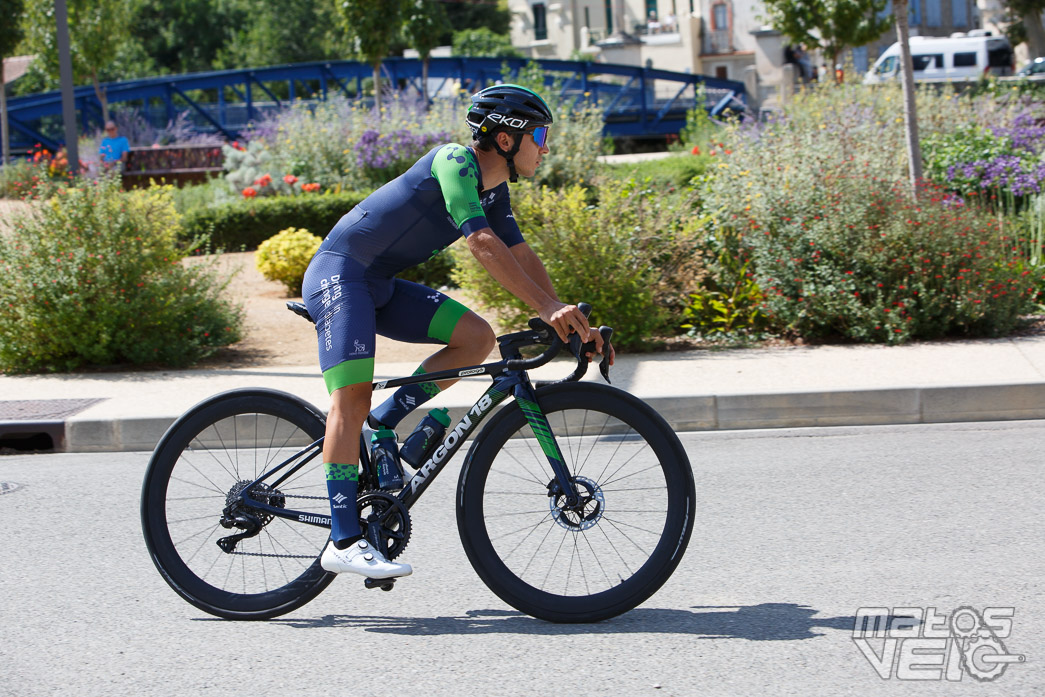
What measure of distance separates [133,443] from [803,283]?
5.25m

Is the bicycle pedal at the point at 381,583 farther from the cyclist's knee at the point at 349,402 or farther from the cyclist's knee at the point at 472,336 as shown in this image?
the cyclist's knee at the point at 472,336

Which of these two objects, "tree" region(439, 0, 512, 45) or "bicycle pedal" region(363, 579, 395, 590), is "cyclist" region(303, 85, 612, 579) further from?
"tree" region(439, 0, 512, 45)

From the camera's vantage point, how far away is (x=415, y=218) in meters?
3.88

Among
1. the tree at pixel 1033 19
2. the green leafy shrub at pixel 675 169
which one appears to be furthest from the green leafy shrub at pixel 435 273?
the tree at pixel 1033 19

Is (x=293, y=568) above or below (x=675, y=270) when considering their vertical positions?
below

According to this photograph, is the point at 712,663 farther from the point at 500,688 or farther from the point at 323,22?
the point at 323,22

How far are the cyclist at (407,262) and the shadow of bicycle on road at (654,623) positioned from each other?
12.1 inches

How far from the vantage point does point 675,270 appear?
31.7 ft

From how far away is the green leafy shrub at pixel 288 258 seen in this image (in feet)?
41.2

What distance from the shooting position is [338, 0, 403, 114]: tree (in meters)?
21.6

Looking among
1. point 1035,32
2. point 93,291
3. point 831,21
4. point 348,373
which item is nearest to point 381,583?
point 348,373

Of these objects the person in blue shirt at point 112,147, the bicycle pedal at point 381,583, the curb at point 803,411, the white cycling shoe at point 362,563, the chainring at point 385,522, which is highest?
the person in blue shirt at point 112,147

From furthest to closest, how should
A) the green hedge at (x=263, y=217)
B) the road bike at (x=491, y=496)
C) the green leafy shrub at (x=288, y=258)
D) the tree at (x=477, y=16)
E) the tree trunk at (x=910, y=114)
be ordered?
the tree at (x=477, y=16)
the green hedge at (x=263, y=217)
the green leafy shrub at (x=288, y=258)
the tree trunk at (x=910, y=114)
the road bike at (x=491, y=496)

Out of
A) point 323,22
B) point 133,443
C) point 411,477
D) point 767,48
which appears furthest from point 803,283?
point 323,22
